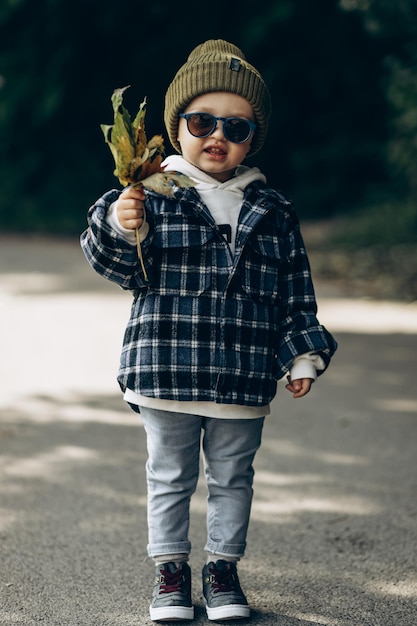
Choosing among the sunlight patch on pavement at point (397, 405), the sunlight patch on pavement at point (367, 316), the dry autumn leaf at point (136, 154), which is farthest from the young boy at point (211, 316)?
the sunlight patch on pavement at point (367, 316)

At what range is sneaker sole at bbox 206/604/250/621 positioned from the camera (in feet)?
8.98

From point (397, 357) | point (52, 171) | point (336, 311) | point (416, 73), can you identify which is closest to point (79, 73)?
point (52, 171)

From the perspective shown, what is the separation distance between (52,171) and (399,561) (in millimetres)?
13168

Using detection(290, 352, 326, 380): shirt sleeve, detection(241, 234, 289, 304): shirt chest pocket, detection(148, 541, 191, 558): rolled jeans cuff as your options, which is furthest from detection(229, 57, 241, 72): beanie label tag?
detection(148, 541, 191, 558): rolled jeans cuff

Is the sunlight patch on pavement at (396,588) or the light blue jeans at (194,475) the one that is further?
the sunlight patch on pavement at (396,588)

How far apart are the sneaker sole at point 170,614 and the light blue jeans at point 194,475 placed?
0.16 m

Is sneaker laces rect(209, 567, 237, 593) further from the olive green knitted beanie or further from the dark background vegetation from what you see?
the dark background vegetation

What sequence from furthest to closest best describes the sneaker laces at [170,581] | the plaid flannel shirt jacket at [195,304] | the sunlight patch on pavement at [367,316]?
the sunlight patch on pavement at [367,316], the sneaker laces at [170,581], the plaid flannel shirt jacket at [195,304]

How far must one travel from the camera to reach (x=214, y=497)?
2.88m

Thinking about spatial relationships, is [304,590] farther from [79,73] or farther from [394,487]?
[79,73]

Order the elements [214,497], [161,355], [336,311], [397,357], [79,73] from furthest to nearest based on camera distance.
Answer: [79,73] < [336,311] < [397,357] < [214,497] < [161,355]

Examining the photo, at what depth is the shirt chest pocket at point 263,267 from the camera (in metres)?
2.74

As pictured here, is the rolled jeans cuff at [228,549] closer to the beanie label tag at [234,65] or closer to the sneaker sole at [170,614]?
the sneaker sole at [170,614]

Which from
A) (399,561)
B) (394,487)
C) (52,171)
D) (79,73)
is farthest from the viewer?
(52,171)
